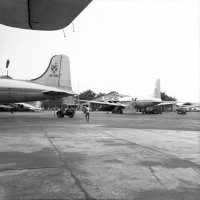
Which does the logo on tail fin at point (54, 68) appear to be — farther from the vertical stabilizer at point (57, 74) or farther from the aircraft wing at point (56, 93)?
the aircraft wing at point (56, 93)

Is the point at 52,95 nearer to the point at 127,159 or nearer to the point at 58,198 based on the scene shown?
the point at 127,159

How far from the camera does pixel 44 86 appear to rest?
25766 mm

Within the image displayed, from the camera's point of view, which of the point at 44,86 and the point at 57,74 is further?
the point at 57,74

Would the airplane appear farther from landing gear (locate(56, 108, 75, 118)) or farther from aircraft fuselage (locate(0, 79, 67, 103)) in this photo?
aircraft fuselage (locate(0, 79, 67, 103))

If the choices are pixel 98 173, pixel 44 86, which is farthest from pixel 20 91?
pixel 98 173

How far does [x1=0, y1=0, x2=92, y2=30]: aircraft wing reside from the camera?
4.38 metres

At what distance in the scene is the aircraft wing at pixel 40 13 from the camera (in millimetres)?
4383

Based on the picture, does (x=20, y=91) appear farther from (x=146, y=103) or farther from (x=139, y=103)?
(x=139, y=103)

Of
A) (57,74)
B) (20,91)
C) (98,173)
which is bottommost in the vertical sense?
(98,173)

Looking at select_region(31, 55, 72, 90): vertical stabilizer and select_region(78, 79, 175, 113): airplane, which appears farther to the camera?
select_region(78, 79, 175, 113): airplane

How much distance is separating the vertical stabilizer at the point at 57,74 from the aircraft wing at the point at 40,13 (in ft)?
72.9

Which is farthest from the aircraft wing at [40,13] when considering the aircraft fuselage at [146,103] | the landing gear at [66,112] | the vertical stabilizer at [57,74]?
the aircraft fuselage at [146,103]

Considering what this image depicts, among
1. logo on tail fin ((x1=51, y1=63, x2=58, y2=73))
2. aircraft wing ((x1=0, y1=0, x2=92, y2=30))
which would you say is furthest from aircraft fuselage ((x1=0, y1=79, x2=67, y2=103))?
aircraft wing ((x1=0, y1=0, x2=92, y2=30))

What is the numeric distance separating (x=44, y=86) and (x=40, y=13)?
21.6 meters
